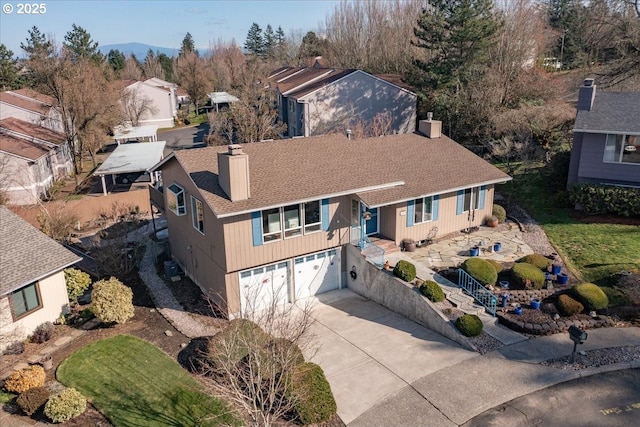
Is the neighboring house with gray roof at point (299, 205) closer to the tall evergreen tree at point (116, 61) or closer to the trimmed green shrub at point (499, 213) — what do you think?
the trimmed green shrub at point (499, 213)

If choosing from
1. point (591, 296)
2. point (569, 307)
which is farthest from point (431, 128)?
point (569, 307)

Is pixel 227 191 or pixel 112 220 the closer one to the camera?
Answer: pixel 227 191

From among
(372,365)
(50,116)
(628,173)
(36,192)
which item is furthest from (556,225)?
(50,116)

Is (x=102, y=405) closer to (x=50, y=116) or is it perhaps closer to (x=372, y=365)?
(x=372, y=365)

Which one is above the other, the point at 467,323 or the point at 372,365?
the point at 467,323

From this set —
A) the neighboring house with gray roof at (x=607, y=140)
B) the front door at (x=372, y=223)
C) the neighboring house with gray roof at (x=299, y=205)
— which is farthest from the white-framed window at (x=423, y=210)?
the neighboring house with gray roof at (x=607, y=140)

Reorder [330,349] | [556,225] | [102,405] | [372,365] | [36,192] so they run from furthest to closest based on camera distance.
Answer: [36,192]
[556,225]
[330,349]
[372,365]
[102,405]

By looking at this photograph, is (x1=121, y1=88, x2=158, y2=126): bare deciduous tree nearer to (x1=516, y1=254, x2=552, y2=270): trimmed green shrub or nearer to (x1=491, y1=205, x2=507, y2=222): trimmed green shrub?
(x1=491, y1=205, x2=507, y2=222): trimmed green shrub
